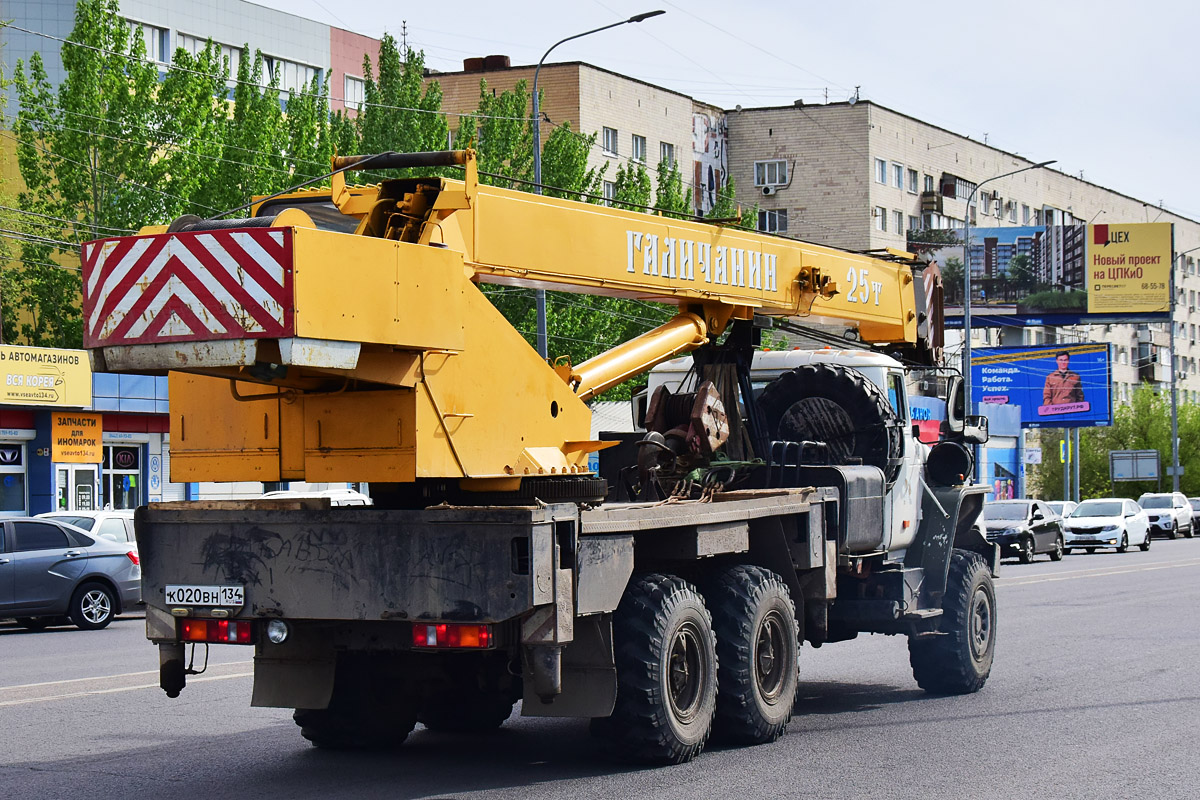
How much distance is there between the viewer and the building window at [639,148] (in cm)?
6106

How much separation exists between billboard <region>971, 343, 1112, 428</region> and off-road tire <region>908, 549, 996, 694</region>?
50219mm

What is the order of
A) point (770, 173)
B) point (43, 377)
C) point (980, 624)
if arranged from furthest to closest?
point (770, 173) < point (43, 377) < point (980, 624)

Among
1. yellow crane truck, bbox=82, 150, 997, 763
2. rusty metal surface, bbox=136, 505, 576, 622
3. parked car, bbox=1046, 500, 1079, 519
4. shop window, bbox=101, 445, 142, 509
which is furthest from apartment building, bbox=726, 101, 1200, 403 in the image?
rusty metal surface, bbox=136, 505, 576, 622

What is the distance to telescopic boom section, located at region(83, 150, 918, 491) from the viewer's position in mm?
7301

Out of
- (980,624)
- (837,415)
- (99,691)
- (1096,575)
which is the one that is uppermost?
(837,415)

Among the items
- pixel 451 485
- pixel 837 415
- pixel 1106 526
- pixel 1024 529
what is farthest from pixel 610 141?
pixel 451 485

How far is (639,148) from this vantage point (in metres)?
61.4

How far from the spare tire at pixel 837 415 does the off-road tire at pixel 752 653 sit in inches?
87.8

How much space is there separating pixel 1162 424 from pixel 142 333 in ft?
259

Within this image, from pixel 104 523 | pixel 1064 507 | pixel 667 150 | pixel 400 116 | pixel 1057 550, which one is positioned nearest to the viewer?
pixel 104 523

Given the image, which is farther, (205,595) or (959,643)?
(959,643)

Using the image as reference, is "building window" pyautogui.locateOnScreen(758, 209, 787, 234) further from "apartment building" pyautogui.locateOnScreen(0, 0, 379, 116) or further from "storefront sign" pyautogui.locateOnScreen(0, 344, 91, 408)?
"storefront sign" pyautogui.locateOnScreen(0, 344, 91, 408)

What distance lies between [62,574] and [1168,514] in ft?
149

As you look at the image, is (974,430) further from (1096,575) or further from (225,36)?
(225,36)
